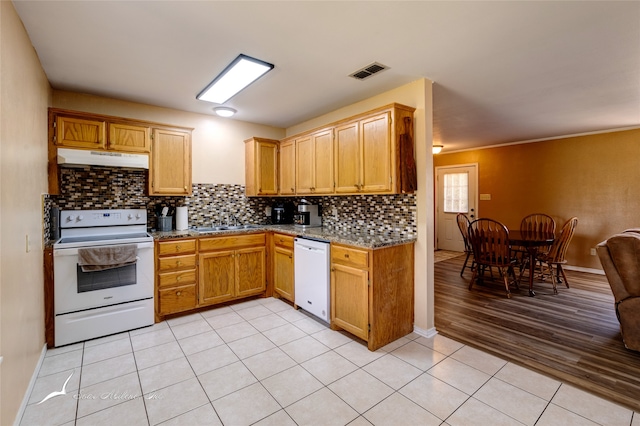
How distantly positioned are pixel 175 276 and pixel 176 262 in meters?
0.15

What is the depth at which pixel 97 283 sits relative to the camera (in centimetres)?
275

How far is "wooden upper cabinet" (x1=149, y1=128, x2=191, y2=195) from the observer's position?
337 cm

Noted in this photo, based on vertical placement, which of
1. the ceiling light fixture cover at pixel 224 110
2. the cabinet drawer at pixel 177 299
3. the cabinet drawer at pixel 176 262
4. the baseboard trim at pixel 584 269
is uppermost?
the ceiling light fixture cover at pixel 224 110

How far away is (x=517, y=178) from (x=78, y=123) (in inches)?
270

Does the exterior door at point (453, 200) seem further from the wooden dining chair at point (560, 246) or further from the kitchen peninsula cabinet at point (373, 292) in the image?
the kitchen peninsula cabinet at point (373, 292)

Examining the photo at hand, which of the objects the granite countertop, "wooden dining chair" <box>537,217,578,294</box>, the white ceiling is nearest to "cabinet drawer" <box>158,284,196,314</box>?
the granite countertop

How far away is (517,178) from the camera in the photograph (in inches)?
231

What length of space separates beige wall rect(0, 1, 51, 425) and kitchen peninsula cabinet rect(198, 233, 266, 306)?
1347mm

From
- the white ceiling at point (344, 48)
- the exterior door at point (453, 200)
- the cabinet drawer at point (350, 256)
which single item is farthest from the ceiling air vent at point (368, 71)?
the exterior door at point (453, 200)

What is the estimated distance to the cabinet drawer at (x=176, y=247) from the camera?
3.13 m

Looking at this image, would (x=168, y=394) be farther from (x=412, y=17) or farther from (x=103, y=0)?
(x=412, y=17)

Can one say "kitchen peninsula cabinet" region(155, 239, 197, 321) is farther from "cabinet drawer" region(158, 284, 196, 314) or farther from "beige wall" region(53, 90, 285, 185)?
"beige wall" region(53, 90, 285, 185)

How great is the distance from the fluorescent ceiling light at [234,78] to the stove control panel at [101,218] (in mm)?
1507

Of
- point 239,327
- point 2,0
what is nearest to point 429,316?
point 239,327
